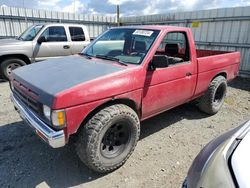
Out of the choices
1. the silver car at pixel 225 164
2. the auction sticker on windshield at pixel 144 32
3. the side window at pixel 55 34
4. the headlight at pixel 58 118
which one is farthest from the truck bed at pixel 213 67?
Result: the side window at pixel 55 34

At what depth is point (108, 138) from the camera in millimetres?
2939

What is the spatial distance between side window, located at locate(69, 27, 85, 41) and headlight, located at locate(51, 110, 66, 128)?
624cm

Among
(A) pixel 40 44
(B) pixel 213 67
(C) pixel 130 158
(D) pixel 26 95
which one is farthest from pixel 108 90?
(A) pixel 40 44

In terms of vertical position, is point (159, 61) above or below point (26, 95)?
above

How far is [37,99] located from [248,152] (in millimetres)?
2162

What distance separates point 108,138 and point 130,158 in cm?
61

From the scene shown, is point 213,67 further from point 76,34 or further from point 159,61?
point 76,34

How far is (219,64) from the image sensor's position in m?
4.66

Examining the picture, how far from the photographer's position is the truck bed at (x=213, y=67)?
167 inches

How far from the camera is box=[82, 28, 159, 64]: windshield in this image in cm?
336

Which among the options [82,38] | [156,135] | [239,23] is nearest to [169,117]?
[156,135]

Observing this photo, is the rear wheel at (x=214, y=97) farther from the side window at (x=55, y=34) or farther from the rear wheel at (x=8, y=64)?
the rear wheel at (x=8, y=64)

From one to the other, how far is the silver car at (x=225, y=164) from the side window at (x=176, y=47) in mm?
2241

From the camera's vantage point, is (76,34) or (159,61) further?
(76,34)
